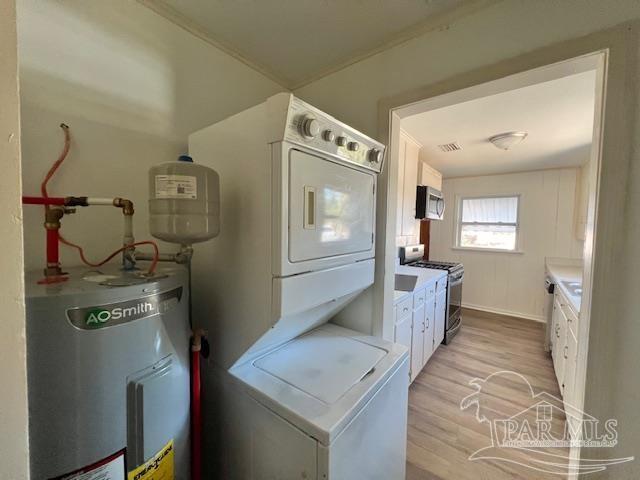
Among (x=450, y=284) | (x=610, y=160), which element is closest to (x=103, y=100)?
(x=610, y=160)

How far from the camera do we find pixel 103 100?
1.16 m

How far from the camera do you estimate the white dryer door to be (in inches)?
37.9

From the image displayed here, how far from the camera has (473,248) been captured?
16.1 feet

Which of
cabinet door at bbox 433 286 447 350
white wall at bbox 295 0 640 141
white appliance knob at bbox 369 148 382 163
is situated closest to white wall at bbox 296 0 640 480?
white wall at bbox 295 0 640 141

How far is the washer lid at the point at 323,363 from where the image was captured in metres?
1.04

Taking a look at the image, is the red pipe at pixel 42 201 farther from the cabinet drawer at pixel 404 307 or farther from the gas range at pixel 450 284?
the gas range at pixel 450 284

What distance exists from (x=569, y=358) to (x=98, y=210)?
330cm

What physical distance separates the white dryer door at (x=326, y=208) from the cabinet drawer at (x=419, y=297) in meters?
1.26

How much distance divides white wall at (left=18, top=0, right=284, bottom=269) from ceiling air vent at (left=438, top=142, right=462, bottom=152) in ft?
9.19

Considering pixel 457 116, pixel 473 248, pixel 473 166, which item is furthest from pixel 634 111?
pixel 473 248

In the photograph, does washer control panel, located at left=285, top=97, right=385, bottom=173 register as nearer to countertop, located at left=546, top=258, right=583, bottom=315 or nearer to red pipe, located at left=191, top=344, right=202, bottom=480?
red pipe, located at left=191, top=344, right=202, bottom=480

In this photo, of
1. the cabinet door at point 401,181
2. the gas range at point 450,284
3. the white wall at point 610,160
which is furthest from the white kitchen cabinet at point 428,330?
the white wall at point 610,160

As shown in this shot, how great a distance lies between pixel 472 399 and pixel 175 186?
2.94 meters
